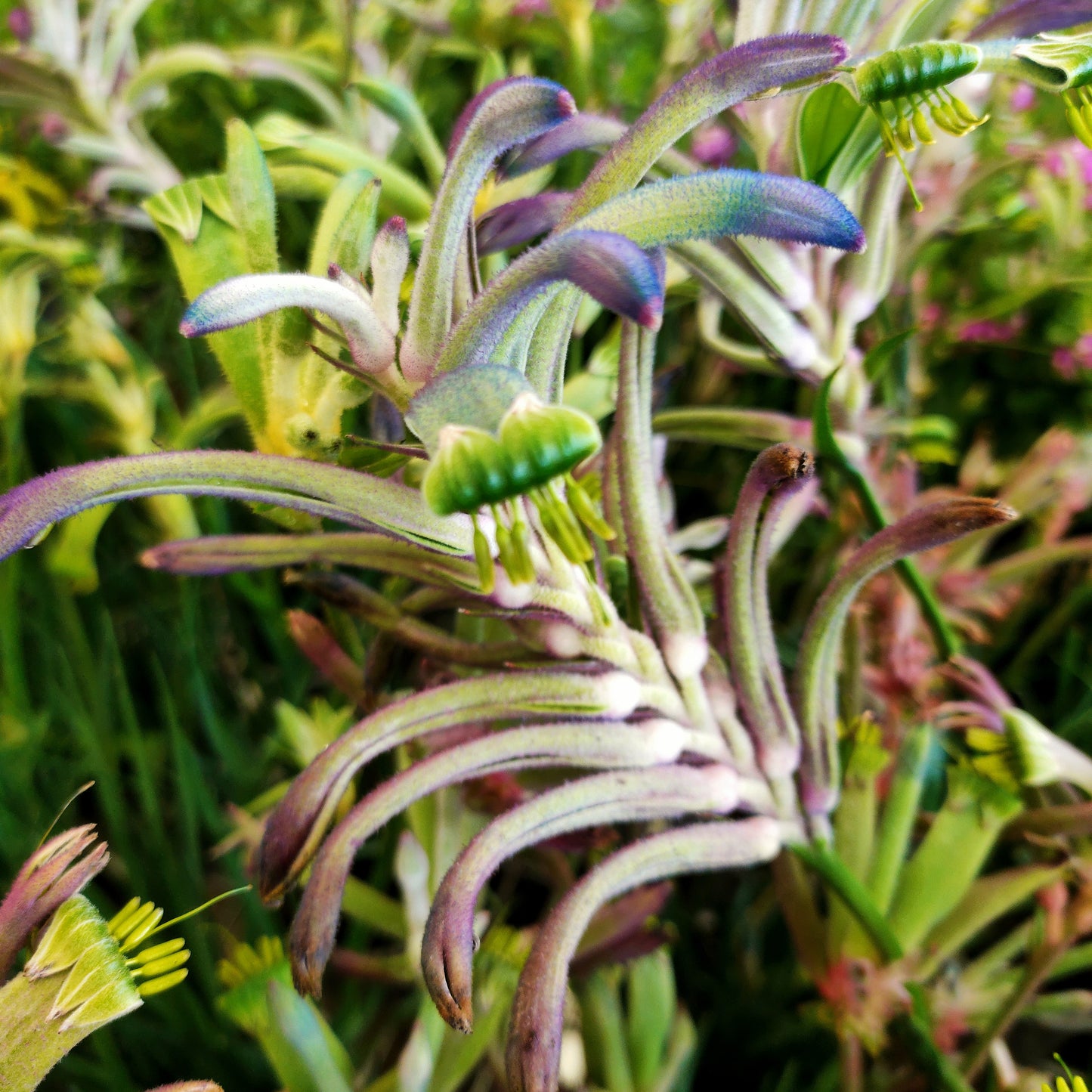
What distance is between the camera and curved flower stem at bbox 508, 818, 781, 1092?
26 centimetres

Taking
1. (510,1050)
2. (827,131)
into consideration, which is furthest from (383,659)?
(827,131)

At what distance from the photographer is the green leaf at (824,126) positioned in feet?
0.95

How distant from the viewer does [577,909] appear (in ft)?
0.92

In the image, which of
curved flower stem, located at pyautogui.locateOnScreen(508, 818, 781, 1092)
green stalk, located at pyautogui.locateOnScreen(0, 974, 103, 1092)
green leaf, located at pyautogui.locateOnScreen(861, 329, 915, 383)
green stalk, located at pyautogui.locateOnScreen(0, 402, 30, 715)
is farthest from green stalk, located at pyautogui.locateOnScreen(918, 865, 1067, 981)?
green stalk, located at pyautogui.locateOnScreen(0, 402, 30, 715)

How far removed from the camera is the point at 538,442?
0.60ft

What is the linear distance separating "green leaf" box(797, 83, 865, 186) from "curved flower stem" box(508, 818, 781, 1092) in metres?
0.25

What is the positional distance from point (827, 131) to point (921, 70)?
67mm

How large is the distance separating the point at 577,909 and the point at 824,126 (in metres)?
0.29

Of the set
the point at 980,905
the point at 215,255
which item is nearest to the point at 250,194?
the point at 215,255

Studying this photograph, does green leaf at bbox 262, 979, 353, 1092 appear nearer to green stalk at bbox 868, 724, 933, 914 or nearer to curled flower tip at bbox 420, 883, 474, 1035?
curled flower tip at bbox 420, 883, 474, 1035

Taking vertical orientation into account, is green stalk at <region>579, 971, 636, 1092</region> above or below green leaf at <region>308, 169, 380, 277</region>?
below

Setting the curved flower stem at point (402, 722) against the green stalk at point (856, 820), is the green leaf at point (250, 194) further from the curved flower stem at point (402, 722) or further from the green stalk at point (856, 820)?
the green stalk at point (856, 820)

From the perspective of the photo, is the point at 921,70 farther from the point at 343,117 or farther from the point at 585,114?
the point at 343,117

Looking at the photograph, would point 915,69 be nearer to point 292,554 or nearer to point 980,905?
point 292,554
